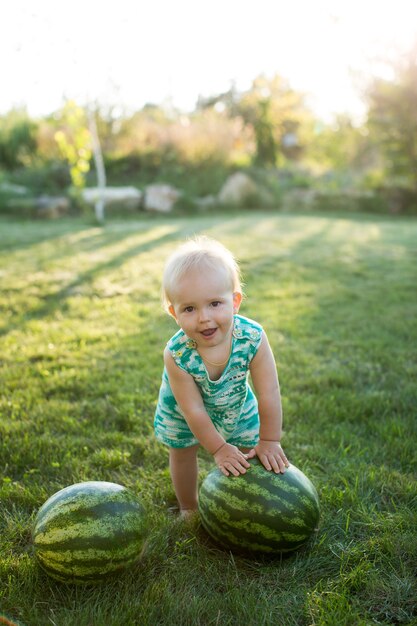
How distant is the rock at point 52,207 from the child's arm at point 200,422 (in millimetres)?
11123

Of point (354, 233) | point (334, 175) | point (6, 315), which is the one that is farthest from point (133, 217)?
point (334, 175)

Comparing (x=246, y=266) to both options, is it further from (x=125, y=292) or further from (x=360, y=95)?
(x=360, y=95)

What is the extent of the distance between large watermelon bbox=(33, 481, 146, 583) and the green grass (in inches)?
3.6

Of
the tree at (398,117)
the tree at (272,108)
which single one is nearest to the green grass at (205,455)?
the tree at (398,117)

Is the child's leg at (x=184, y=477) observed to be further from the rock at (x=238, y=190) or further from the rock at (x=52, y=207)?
the rock at (x=238, y=190)

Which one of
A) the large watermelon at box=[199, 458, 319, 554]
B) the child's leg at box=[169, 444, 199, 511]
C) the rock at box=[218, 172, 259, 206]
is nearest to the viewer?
the large watermelon at box=[199, 458, 319, 554]

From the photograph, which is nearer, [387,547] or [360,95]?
[387,547]

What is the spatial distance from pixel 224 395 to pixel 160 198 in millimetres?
11992

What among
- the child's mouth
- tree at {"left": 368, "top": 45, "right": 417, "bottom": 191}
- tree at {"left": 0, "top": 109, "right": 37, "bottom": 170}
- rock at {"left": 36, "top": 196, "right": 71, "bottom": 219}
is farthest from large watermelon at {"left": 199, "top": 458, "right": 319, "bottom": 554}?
tree at {"left": 0, "top": 109, "right": 37, "bottom": 170}

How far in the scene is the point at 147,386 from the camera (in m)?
3.83

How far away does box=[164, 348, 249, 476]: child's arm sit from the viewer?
2.33m

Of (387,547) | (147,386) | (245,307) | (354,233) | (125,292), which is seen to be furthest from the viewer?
(354,233)

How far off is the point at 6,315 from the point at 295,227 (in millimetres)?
7571

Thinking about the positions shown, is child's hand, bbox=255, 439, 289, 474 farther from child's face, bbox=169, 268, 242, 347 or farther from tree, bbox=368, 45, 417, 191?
tree, bbox=368, 45, 417, 191
